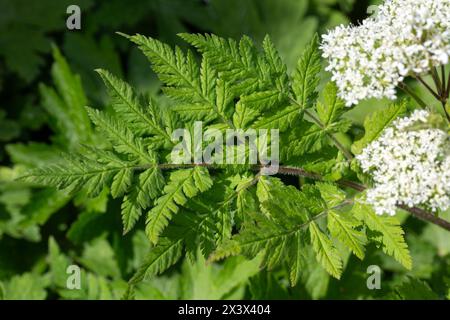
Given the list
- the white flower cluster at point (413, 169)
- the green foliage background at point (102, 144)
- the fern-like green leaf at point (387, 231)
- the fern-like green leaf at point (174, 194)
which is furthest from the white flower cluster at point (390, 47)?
the green foliage background at point (102, 144)

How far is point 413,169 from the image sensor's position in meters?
2.32

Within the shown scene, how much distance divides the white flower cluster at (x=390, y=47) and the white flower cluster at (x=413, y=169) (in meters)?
0.20

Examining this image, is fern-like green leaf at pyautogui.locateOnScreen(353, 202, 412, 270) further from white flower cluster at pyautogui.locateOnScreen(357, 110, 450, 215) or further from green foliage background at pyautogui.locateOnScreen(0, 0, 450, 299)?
green foliage background at pyautogui.locateOnScreen(0, 0, 450, 299)

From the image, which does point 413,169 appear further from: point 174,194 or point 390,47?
point 174,194

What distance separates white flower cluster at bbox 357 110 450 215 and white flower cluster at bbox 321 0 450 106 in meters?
0.20

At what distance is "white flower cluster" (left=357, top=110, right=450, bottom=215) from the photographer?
2279 mm

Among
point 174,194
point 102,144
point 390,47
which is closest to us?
point 390,47

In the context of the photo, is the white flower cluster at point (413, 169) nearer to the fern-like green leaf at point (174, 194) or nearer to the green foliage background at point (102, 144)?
the fern-like green leaf at point (174, 194)

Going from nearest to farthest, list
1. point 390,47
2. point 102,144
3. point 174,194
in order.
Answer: point 390,47
point 174,194
point 102,144

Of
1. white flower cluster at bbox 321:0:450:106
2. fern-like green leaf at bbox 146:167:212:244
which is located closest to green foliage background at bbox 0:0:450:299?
fern-like green leaf at bbox 146:167:212:244

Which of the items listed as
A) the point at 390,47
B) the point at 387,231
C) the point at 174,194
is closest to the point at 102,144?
the point at 174,194

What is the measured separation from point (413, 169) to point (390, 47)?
0.50 m

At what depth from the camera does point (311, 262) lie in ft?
12.5

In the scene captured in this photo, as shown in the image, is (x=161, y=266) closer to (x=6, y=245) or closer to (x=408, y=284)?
(x=408, y=284)
